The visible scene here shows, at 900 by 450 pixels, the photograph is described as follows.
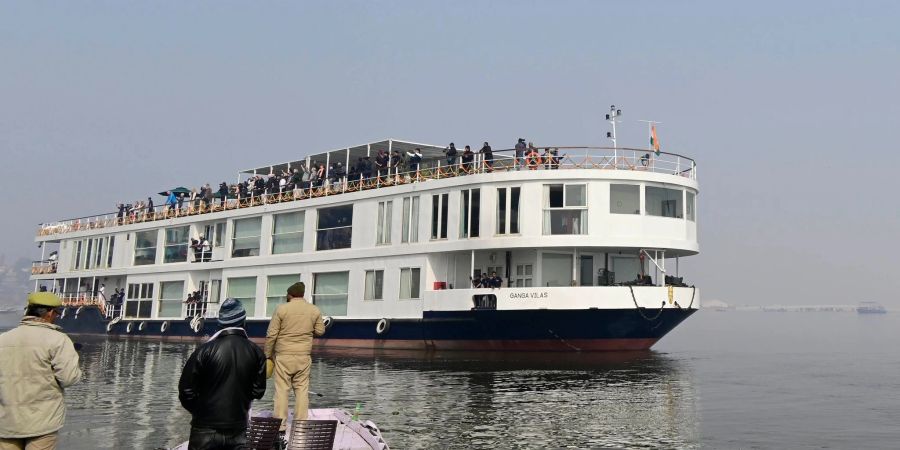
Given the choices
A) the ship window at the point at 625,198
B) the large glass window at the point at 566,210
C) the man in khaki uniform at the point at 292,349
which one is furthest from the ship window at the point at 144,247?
the man in khaki uniform at the point at 292,349

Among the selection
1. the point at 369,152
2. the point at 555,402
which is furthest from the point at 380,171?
the point at 555,402

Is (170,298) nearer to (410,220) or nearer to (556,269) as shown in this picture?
(410,220)

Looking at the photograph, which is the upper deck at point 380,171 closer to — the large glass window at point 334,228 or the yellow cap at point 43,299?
the large glass window at point 334,228

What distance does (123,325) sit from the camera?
42.2 m

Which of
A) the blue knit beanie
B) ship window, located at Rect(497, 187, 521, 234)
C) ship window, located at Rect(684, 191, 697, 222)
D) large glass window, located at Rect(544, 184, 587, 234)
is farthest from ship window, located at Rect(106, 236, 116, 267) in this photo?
the blue knit beanie

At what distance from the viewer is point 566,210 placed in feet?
86.9

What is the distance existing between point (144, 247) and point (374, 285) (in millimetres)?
18612

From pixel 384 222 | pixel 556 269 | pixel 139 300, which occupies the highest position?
pixel 384 222

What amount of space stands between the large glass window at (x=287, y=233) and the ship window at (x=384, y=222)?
4.82m

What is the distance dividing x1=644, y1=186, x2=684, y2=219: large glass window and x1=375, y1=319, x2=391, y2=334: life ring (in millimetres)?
10233

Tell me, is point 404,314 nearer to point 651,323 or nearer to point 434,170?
point 434,170

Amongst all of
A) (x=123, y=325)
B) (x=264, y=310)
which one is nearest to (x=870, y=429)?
(x=264, y=310)

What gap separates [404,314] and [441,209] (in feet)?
13.6

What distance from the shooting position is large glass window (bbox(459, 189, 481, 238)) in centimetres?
2741
